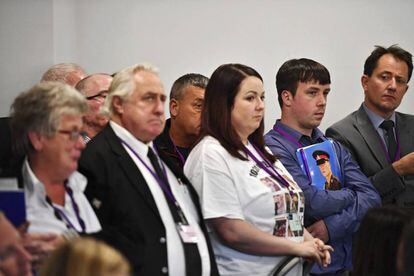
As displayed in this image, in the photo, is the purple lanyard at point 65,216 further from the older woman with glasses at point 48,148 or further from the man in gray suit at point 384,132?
the man in gray suit at point 384,132

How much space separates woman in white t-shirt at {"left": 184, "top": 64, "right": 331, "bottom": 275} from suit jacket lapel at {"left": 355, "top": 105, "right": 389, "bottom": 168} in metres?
0.99

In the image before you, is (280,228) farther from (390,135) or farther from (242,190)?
(390,135)

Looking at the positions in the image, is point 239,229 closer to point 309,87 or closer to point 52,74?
point 309,87

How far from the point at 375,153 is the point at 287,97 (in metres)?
0.66

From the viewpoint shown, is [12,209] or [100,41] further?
[100,41]

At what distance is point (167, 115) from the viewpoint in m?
5.27

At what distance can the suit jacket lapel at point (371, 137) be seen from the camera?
4520 mm

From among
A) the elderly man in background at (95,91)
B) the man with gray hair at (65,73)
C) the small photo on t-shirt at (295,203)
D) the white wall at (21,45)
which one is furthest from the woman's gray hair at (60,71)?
the small photo on t-shirt at (295,203)

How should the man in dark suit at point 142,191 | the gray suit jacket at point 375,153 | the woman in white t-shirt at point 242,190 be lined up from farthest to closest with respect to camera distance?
1. the gray suit jacket at point 375,153
2. the woman in white t-shirt at point 242,190
3. the man in dark suit at point 142,191

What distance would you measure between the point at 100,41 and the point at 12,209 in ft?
9.45

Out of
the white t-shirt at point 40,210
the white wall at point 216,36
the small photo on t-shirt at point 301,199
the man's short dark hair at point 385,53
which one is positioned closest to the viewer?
the white t-shirt at point 40,210

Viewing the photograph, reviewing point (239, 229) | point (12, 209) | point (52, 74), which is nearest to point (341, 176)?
point (239, 229)

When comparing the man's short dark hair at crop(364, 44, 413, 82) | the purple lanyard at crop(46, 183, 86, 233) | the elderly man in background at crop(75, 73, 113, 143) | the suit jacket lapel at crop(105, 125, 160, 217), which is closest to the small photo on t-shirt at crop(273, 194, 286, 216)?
the suit jacket lapel at crop(105, 125, 160, 217)

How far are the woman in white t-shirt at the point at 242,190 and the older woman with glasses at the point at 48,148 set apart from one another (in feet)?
2.85
